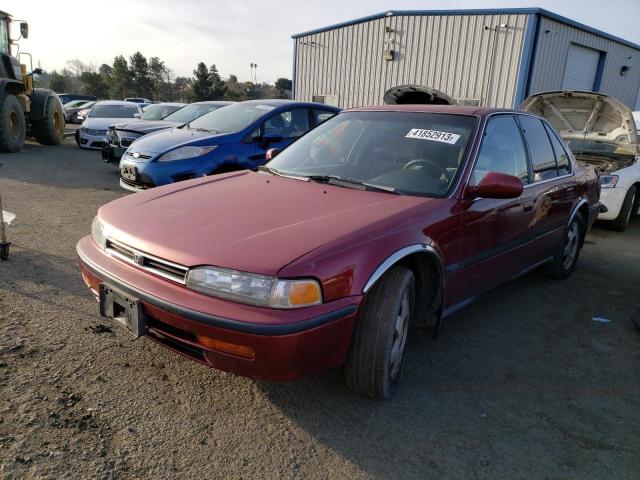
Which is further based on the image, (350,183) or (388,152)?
(388,152)

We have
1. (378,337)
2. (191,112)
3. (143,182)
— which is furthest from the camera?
(191,112)

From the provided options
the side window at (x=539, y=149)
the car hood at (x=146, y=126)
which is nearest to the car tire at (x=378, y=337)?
the side window at (x=539, y=149)

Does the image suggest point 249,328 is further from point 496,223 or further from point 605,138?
point 605,138

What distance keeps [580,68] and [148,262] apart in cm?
1777

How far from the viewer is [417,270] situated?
2.77 m

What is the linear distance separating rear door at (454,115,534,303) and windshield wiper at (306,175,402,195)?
49 centimetres

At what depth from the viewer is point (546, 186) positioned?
389cm

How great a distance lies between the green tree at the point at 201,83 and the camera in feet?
182

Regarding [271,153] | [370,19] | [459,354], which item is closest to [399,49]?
[370,19]

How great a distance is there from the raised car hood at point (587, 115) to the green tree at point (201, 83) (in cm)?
5264

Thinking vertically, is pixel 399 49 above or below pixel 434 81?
above

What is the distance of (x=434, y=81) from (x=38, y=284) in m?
13.6

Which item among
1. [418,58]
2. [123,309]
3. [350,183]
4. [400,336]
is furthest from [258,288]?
[418,58]

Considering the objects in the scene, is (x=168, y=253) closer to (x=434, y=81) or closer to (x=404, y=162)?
(x=404, y=162)
